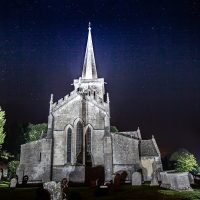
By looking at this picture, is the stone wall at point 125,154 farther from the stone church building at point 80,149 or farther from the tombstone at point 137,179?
the tombstone at point 137,179

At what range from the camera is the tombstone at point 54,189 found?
1352 cm

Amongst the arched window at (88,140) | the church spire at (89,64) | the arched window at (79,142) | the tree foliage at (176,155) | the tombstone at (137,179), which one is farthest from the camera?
the tree foliage at (176,155)

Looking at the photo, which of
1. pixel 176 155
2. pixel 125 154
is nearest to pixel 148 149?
pixel 125 154

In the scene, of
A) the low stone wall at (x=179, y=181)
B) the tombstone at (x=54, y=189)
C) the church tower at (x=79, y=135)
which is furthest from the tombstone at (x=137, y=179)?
the tombstone at (x=54, y=189)

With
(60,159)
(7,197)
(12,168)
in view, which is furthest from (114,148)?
(12,168)

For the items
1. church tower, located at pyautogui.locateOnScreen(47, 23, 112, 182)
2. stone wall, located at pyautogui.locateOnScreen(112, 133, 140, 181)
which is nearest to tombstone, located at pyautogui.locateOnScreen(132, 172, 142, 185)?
church tower, located at pyautogui.locateOnScreen(47, 23, 112, 182)

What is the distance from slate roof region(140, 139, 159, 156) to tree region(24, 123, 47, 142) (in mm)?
27732

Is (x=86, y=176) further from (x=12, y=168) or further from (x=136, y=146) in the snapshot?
(x=12, y=168)

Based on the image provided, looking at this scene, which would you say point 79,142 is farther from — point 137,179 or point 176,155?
point 176,155

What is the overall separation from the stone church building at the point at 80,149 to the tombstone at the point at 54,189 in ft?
55.0

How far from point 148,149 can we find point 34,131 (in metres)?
32.5

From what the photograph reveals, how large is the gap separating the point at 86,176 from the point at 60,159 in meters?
4.15

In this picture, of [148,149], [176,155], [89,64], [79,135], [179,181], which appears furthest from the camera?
[176,155]

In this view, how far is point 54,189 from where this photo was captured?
13.7 meters
